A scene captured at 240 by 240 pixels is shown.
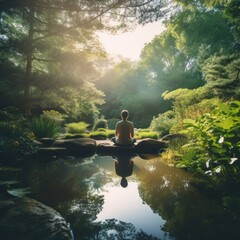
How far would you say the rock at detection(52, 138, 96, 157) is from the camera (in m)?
9.53

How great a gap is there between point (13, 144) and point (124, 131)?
3.85 m

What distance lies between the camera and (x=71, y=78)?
1265cm

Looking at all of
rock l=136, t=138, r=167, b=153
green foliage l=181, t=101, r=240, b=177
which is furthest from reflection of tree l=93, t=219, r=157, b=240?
rock l=136, t=138, r=167, b=153

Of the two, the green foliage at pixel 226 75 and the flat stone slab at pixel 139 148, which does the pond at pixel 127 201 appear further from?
the flat stone slab at pixel 139 148

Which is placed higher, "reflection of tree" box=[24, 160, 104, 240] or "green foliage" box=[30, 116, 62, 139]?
"green foliage" box=[30, 116, 62, 139]

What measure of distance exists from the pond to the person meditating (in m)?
2.51

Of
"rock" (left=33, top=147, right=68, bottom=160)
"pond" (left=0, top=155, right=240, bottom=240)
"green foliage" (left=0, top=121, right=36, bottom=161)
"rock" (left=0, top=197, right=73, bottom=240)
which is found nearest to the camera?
"rock" (left=0, top=197, right=73, bottom=240)

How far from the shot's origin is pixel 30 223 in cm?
291

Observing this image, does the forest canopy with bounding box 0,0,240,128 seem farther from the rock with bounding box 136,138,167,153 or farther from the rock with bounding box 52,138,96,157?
the rock with bounding box 52,138,96,157

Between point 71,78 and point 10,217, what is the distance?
10220 mm

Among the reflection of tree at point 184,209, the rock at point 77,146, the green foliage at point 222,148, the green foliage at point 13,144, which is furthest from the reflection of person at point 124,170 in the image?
the green foliage at point 13,144

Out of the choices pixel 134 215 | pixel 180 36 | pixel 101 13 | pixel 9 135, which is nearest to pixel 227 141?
pixel 134 215

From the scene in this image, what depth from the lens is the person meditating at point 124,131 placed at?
9.19m

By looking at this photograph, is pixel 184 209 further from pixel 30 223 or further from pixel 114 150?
pixel 114 150
